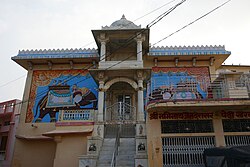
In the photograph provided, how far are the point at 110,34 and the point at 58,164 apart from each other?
8.03 m

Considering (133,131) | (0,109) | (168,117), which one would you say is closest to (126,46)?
(133,131)

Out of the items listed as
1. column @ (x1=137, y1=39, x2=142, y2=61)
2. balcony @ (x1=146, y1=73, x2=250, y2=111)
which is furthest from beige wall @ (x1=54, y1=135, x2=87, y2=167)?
column @ (x1=137, y1=39, x2=142, y2=61)

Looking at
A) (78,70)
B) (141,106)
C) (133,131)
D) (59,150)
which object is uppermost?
(78,70)

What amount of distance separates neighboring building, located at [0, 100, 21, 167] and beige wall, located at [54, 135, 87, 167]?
5106 millimetres

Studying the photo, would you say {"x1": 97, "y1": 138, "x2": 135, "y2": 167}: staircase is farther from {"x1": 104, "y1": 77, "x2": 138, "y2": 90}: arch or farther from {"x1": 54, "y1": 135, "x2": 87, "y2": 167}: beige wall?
{"x1": 104, "y1": 77, "x2": 138, "y2": 90}: arch

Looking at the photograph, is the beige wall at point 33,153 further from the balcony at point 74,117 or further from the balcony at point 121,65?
the balcony at point 121,65

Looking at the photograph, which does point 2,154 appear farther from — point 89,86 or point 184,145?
point 184,145

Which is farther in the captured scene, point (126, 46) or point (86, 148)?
point (126, 46)

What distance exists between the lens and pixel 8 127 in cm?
1470

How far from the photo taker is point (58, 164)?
970cm

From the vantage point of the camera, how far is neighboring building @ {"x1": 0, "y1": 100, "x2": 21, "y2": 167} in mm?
13157

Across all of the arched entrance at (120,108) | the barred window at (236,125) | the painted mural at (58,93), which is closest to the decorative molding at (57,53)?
the painted mural at (58,93)

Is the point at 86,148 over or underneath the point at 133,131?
underneath

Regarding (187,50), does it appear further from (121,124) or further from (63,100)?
(63,100)
